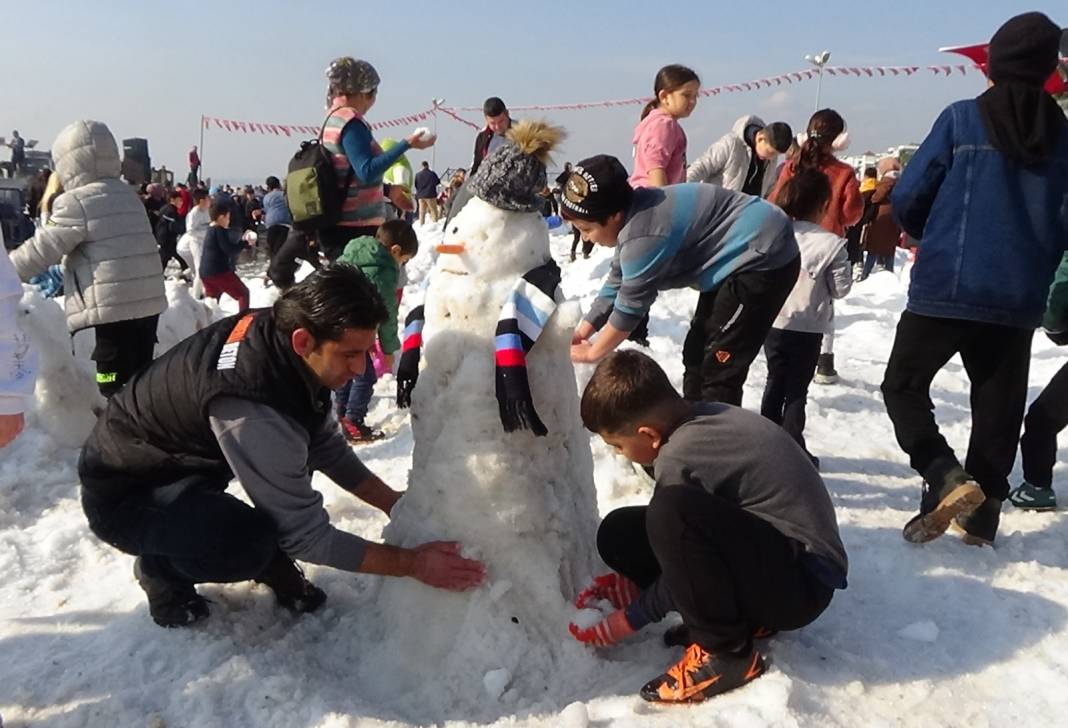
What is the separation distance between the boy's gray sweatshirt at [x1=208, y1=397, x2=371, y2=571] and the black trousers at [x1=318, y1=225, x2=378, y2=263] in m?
2.28

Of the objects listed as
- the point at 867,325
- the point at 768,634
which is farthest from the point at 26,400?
the point at 867,325

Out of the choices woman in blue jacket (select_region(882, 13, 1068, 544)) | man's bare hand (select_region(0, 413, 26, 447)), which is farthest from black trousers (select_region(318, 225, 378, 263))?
woman in blue jacket (select_region(882, 13, 1068, 544))

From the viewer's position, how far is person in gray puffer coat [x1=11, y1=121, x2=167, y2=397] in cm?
347

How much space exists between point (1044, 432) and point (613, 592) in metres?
2.11

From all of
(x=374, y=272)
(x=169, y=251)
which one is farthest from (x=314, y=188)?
(x=169, y=251)

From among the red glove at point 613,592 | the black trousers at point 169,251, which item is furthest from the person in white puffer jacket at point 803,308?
the black trousers at point 169,251

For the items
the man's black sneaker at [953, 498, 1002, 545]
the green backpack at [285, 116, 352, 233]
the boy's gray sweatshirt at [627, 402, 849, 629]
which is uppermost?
the green backpack at [285, 116, 352, 233]

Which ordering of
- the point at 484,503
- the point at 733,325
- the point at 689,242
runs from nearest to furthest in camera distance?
the point at 484,503 → the point at 689,242 → the point at 733,325

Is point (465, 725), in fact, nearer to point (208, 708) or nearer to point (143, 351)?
point (208, 708)

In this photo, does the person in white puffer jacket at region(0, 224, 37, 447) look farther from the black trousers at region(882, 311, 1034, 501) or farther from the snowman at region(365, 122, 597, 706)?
the black trousers at region(882, 311, 1034, 501)

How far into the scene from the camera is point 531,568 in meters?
2.33

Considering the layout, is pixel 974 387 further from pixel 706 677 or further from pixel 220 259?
pixel 220 259

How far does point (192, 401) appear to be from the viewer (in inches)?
83.5

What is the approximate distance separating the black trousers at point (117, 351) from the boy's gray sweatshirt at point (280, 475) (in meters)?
1.93
